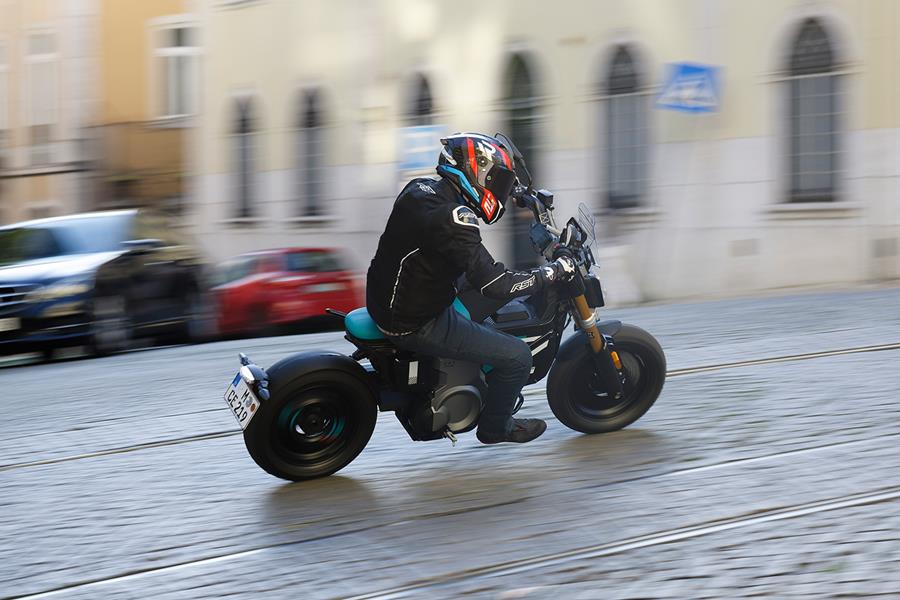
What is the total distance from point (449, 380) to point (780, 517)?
70.7 inches

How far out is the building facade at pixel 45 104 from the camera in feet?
102

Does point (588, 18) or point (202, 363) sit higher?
point (588, 18)

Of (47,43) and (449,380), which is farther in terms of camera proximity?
(47,43)

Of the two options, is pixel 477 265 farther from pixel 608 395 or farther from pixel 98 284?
pixel 98 284

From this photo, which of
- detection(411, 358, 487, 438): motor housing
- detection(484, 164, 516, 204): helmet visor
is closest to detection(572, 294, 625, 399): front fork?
detection(411, 358, 487, 438): motor housing

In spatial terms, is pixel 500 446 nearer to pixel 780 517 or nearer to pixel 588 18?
pixel 780 517

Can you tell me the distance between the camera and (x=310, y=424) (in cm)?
681

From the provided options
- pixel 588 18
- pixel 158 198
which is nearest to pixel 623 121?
pixel 588 18

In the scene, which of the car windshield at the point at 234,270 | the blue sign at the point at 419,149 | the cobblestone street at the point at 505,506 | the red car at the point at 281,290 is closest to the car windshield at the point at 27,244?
the red car at the point at 281,290

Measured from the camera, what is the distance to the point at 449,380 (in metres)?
6.84

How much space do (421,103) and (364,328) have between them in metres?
19.0

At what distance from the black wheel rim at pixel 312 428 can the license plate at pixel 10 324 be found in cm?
846

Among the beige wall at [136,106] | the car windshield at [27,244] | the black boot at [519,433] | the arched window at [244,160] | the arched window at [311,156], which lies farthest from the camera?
the beige wall at [136,106]

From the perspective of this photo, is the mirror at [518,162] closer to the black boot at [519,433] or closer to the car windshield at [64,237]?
the black boot at [519,433]
